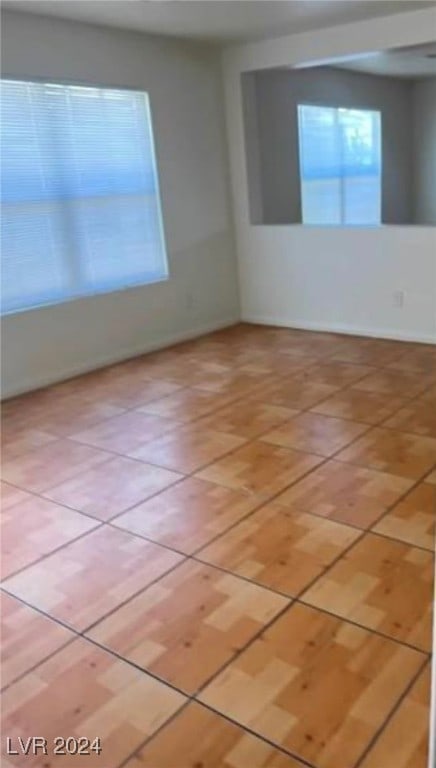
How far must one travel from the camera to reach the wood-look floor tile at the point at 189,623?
170cm

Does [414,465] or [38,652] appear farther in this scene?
[414,465]

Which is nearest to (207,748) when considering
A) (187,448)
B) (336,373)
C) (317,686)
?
(317,686)

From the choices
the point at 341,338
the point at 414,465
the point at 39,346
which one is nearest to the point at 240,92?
the point at 341,338

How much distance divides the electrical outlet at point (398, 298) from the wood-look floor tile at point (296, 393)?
1275 millimetres

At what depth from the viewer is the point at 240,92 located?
505 cm

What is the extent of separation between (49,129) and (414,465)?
10.2ft

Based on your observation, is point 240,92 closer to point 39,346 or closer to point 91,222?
point 91,222

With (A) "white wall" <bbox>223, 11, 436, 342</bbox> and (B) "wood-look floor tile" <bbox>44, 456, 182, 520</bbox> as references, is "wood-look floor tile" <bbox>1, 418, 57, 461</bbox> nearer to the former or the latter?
(B) "wood-look floor tile" <bbox>44, 456, 182, 520</bbox>

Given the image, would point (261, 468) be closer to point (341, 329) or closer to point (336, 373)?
point (336, 373)

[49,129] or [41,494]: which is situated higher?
[49,129]

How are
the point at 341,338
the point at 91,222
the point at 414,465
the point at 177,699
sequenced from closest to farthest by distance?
the point at 177,699 → the point at 414,465 → the point at 91,222 → the point at 341,338

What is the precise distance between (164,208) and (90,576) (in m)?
3.46

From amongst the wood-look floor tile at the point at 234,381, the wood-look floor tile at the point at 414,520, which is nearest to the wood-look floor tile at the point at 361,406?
the wood-look floor tile at the point at 234,381

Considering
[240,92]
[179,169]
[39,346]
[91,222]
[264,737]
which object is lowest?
[264,737]
